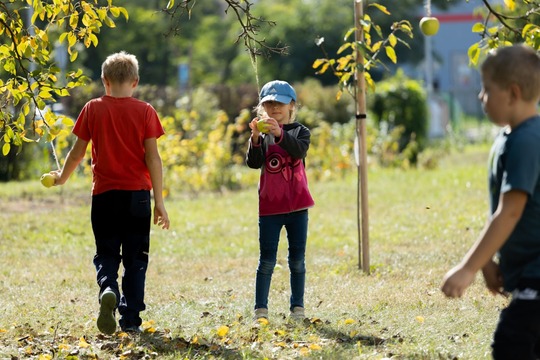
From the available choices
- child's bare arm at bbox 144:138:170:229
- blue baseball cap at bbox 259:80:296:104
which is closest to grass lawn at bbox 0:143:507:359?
child's bare arm at bbox 144:138:170:229

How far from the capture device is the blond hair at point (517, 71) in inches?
140

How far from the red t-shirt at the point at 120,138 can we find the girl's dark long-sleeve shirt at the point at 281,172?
0.63 metres

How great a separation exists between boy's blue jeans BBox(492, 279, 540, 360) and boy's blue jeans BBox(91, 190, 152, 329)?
2.50 metres

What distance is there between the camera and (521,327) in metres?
3.58

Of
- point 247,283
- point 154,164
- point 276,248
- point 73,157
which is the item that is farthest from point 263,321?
point 247,283

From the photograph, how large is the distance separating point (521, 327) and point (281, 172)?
7.91ft

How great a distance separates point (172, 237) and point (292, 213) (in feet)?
14.8

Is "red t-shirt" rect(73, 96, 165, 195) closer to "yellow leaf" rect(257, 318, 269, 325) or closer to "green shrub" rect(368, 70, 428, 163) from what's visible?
"yellow leaf" rect(257, 318, 269, 325)

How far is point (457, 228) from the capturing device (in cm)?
980

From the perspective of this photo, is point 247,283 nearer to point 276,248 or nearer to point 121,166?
point 276,248

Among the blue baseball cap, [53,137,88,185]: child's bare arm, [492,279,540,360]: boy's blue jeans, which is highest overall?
the blue baseball cap

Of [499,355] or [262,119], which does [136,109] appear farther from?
[499,355]

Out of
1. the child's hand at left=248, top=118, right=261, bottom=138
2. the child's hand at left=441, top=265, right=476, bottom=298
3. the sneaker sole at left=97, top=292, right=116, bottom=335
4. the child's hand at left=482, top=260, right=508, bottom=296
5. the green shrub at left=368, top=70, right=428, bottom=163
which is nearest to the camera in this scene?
the child's hand at left=441, top=265, right=476, bottom=298

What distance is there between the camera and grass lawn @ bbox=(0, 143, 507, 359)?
17.3ft
